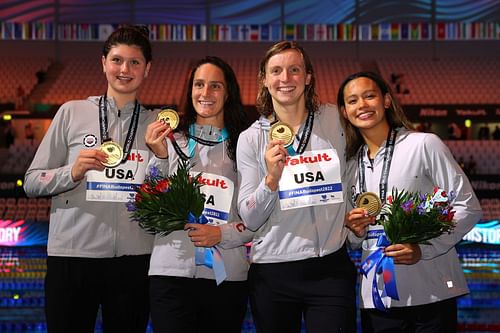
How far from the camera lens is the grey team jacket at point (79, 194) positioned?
2791mm

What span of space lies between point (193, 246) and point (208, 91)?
2.18 ft

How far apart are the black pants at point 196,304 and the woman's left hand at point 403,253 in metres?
0.64

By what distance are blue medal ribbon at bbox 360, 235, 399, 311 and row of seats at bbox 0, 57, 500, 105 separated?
485 inches

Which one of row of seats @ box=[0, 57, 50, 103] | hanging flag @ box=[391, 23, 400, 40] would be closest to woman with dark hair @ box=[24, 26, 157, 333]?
row of seats @ box=[0, 57, 50, 103]

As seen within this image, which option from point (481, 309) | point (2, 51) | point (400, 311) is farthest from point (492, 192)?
point (2, 51)

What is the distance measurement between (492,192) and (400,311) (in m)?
9.41

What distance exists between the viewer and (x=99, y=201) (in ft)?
9.30

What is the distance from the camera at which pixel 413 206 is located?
93.5 inches

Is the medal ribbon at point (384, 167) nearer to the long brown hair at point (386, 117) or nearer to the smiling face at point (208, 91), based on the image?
the long brown hair at point (386, 117)

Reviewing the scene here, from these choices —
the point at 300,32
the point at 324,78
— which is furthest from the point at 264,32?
the point at 324,78

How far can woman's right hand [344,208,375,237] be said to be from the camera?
2.44 meters

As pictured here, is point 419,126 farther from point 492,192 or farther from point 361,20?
point 361,20

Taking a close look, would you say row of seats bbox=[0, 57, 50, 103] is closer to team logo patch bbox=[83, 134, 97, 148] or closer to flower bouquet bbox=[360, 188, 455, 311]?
team logo patch bbox=[83, 134, 97, 148]

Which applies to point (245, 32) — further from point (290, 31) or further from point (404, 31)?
point (404, 31)
